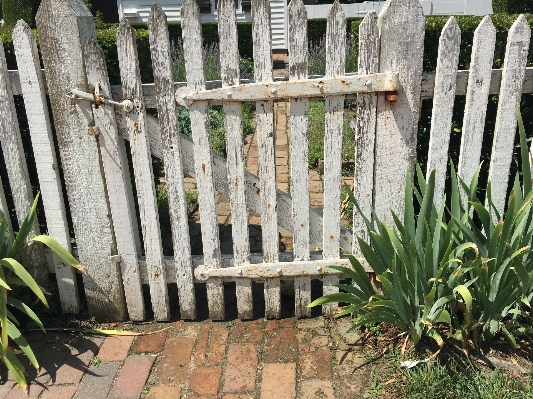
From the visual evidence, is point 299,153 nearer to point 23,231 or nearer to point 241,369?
point 241,369

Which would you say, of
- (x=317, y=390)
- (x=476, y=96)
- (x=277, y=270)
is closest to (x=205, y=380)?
(x=317, y=390)

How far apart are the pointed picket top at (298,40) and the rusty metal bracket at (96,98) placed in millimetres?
823

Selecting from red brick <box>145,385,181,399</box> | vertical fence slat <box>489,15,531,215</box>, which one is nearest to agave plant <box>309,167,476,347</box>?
vertical fence slat <box>489,15,531,215</box>

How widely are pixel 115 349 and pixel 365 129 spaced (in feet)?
5.83

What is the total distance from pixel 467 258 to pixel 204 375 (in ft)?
4.67

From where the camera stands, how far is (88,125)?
2.68m

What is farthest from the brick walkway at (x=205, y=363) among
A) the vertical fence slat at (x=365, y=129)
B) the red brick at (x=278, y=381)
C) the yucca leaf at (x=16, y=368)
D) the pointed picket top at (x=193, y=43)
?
the pointed picket top at (x=193, y=43)

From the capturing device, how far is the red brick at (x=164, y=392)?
8.19 feet

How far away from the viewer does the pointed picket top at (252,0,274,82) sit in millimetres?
2389

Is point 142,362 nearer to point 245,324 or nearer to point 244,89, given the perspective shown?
point 245,324

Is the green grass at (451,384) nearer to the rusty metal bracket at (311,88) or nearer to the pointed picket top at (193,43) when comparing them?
the rusty metal bracket at (311,88)

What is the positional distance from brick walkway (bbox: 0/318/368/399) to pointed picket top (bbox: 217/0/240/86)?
4.58ft

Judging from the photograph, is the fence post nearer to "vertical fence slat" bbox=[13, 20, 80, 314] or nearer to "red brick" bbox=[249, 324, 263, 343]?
"vertical fence slat" bbox=[13, 20, 80, 314]

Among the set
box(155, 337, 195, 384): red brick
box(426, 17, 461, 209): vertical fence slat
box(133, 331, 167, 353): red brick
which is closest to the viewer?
box(426, 17, 461, 209): vertical fence slat
